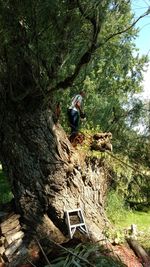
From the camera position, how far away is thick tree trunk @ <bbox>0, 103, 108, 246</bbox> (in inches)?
334

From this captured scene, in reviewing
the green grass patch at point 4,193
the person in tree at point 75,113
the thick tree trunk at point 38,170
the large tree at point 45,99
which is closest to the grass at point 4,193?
the green grass patch at point 4,193

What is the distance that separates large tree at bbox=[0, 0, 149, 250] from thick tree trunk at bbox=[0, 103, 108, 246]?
2 centimetres

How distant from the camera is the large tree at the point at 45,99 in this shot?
268 inches

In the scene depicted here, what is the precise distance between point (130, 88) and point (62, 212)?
1912cm

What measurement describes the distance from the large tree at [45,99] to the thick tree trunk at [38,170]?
0.02 meters

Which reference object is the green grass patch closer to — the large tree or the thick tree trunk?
the large tree

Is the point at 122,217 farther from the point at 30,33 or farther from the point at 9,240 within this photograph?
the point at 30,33

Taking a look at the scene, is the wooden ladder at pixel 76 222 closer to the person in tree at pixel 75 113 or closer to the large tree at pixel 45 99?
the large tree at pixel 45 99

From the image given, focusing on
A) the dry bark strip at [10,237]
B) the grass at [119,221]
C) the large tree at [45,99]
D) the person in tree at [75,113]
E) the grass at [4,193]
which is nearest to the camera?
the large tree at [45,99]

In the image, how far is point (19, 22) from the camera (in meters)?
6.84

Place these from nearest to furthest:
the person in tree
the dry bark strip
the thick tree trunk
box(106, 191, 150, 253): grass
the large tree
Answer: the large tree, the dry bark strip, the thick tree trunk, box(106, 191, 150, 253): grass, the person in tree

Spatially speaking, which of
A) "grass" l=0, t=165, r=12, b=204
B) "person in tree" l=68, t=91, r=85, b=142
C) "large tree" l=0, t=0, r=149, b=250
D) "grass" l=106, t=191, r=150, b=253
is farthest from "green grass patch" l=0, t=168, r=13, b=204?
"large tree" l=0, t=0, r=149, b=250

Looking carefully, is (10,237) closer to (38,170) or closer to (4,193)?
(38,170)

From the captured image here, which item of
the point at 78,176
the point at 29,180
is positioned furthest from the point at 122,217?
the point at 29,180
